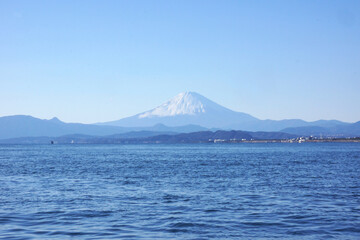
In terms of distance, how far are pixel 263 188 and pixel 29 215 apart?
16954mm

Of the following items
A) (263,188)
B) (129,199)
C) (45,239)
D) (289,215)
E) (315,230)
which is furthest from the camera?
(263,188)

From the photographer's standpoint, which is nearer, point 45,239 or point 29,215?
point 45,239

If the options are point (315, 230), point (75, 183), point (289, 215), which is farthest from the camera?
point (75, 183)

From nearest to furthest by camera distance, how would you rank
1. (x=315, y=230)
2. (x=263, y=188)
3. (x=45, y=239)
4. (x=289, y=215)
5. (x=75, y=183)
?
(x=45, y=239), (x=315, y=230), (x=289, y=215), (x=263, y=188), (x=75, y=183)

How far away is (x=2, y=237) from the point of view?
17156 millimetres

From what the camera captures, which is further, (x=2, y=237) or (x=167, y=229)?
(x=167, y=229)

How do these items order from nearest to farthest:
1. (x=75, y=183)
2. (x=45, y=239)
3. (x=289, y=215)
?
(x=45, y=239)
(x=289, y=215)
(x=75, y=183)

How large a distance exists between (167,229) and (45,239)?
497 cm

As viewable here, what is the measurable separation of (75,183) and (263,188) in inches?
607

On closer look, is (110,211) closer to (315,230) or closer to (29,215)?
(29,215)

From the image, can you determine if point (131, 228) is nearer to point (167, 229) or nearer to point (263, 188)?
point (167, 229)

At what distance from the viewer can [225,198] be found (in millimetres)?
26578

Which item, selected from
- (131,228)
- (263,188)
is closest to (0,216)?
(131,228)

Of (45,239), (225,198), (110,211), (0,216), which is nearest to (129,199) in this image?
(110,211)
